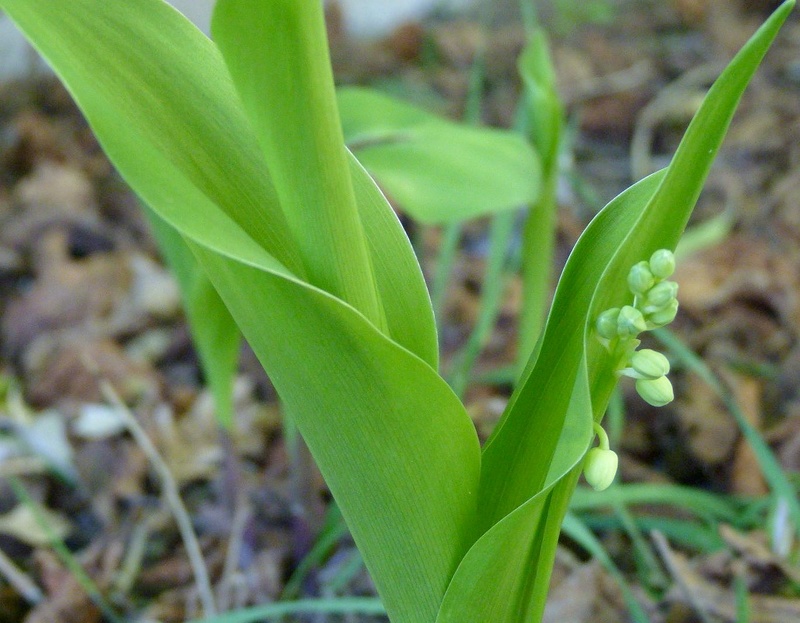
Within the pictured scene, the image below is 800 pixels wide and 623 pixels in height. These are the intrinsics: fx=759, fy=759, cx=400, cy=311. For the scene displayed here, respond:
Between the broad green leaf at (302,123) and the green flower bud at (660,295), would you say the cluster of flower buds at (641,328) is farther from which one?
the broad green leaf at (302,123)

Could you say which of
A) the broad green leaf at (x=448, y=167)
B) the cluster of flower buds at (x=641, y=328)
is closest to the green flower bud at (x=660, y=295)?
the cluster of flower buds at (x=641, y=328)

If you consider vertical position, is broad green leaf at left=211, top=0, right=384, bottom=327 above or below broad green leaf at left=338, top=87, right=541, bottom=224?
above

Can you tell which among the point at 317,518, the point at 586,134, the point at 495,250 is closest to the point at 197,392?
the point at 317,518

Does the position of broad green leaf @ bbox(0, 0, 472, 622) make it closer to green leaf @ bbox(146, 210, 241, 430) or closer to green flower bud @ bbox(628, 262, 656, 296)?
green flower bud @ bbox(628, 262, 656, 296)

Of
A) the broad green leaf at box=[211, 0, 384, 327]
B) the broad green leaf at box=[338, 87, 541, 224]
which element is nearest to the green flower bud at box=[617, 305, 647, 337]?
the broad green leaf at box=[211, 0, 384, 327]

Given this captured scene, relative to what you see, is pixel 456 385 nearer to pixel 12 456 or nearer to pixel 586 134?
pixel 12 456

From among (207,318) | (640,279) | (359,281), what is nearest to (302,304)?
(359,281)
